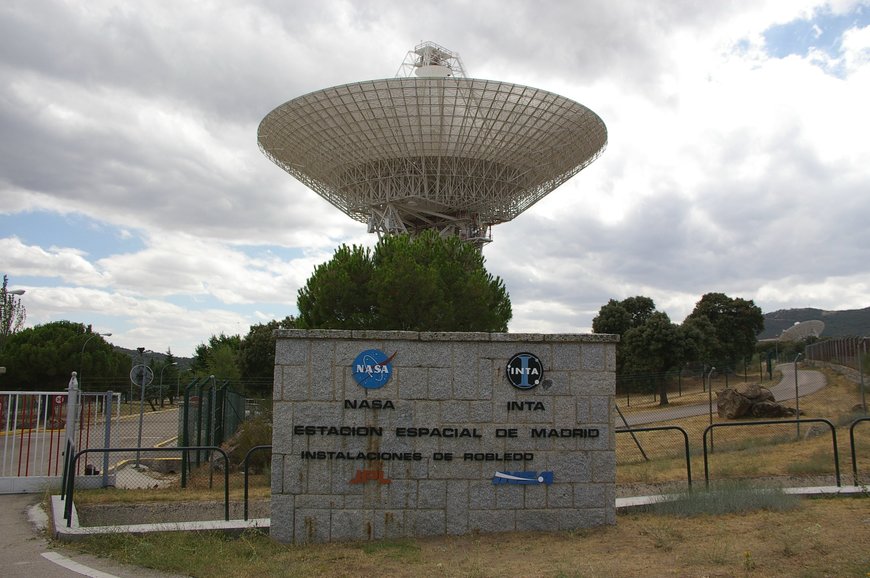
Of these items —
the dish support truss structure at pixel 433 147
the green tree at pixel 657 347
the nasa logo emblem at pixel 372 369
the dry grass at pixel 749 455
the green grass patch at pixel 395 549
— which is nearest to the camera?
the green grass patch at pixel 395 549

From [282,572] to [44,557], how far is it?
2707mm

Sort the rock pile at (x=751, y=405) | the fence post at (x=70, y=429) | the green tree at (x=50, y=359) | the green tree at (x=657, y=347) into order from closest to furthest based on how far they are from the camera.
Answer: the fence post at (x=70, y=429) < the rock pile at (x=751, y=405) < the green tree at (x=657, y=347) < the green tree at (x=50, y=359)

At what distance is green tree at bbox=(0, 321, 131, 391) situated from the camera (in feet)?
150

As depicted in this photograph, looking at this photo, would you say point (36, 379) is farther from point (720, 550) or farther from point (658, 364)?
point (720, 550)

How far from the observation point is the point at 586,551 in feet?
24.4

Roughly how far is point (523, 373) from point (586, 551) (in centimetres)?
208

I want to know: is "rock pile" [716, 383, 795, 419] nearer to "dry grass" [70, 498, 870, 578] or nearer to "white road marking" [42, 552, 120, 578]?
"dry grass" [70, 498, 870, 578]

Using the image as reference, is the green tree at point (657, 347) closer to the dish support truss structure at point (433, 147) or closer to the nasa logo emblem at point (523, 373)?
the dish support truss structure at point (433, 147)

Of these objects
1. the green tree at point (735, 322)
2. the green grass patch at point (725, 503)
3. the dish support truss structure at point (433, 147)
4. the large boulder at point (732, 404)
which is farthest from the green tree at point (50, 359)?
the green tree at point (735, 322)

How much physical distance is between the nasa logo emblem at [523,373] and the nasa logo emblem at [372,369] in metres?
1.41

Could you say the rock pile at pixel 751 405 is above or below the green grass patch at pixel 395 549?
above

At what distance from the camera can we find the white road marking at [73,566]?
22.3ft

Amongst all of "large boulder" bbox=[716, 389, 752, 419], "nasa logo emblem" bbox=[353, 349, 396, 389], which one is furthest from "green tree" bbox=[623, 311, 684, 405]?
"nasa logo emblem" bbox=[353, 349, 396, 389]

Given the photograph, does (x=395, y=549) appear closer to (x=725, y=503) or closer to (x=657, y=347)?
(x=725, y=503)
